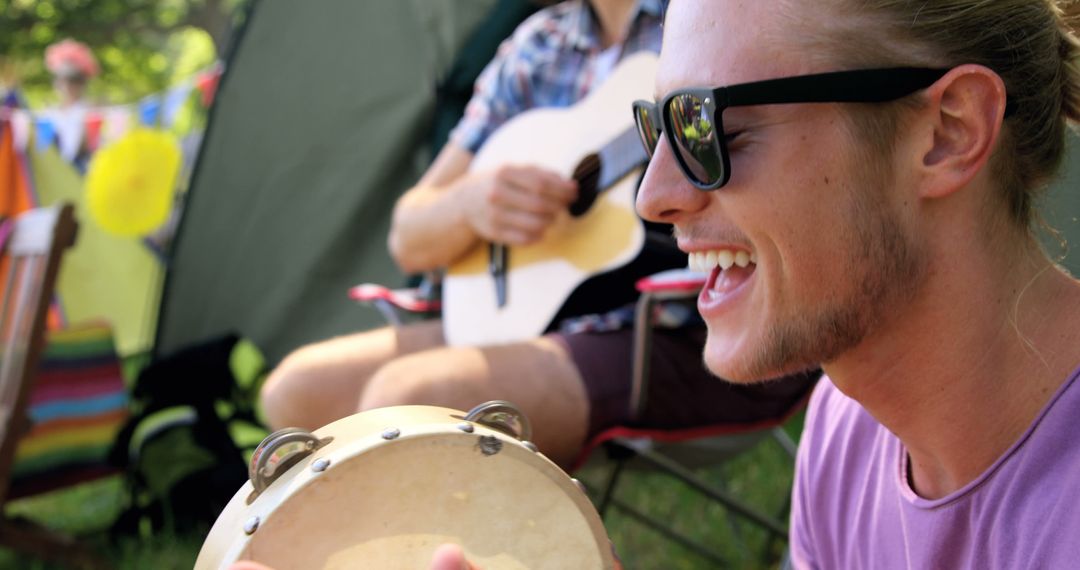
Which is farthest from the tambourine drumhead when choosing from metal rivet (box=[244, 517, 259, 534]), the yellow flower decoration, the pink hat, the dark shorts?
the pink hat

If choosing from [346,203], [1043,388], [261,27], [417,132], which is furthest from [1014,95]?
[261,27]

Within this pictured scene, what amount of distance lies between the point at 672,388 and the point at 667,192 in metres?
1.00

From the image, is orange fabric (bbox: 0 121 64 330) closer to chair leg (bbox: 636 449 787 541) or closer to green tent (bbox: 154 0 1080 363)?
green tent (bbox: 154 0 1080 363)

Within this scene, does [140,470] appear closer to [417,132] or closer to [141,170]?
[417,132]

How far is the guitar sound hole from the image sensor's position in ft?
7.68

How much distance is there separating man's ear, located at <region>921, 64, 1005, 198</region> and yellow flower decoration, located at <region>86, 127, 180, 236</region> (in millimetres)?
4107

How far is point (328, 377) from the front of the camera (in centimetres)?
244

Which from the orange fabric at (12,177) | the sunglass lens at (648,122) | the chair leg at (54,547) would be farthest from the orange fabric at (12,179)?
the sunglass lens at (648,122)

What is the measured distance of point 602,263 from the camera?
2264 millimetres

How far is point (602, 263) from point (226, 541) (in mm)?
1402

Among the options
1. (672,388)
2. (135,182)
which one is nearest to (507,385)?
(672,388)

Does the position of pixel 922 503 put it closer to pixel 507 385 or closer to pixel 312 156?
pixel 507 385

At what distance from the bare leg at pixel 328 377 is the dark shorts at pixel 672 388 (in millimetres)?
564

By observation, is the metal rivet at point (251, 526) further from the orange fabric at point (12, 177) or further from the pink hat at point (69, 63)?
the pink hat at point (69, 63)
